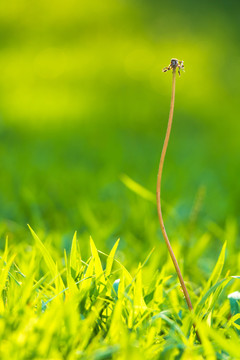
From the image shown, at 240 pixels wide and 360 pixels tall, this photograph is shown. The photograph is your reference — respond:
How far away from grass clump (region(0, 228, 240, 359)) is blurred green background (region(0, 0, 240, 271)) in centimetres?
64

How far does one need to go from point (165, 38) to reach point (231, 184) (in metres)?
4.73

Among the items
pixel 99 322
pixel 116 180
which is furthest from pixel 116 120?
pixel 99 322

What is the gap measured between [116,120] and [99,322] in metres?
3.63

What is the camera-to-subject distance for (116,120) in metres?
4.59

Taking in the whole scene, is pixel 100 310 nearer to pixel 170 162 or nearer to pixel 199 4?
pixel 170 162

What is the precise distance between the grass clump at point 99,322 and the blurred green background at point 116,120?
0.64 m

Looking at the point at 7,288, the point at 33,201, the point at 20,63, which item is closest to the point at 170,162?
the point at 33,201

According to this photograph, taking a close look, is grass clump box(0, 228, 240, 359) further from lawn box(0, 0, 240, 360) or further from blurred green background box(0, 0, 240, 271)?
blurred green background box(0, 0, 240, 271)

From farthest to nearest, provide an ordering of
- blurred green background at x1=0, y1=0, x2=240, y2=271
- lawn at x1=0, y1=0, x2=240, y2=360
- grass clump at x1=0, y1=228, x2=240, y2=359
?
blurred green background at x1=0, y1=0, x2=240, y2=271, lawn at x1=0, y1=0, x2=240, y2=360, grass clump at x1=0, y1=228, x2=240, y2=359

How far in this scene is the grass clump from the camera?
90 centimetres

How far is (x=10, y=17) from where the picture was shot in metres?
6.97

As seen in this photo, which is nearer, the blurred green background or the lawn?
the lawn

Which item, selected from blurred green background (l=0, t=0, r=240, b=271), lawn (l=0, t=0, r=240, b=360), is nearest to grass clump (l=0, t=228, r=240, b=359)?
lawn (l=0, t=0, r=240, b=360)

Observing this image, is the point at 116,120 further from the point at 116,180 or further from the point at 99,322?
the point at 99,322
